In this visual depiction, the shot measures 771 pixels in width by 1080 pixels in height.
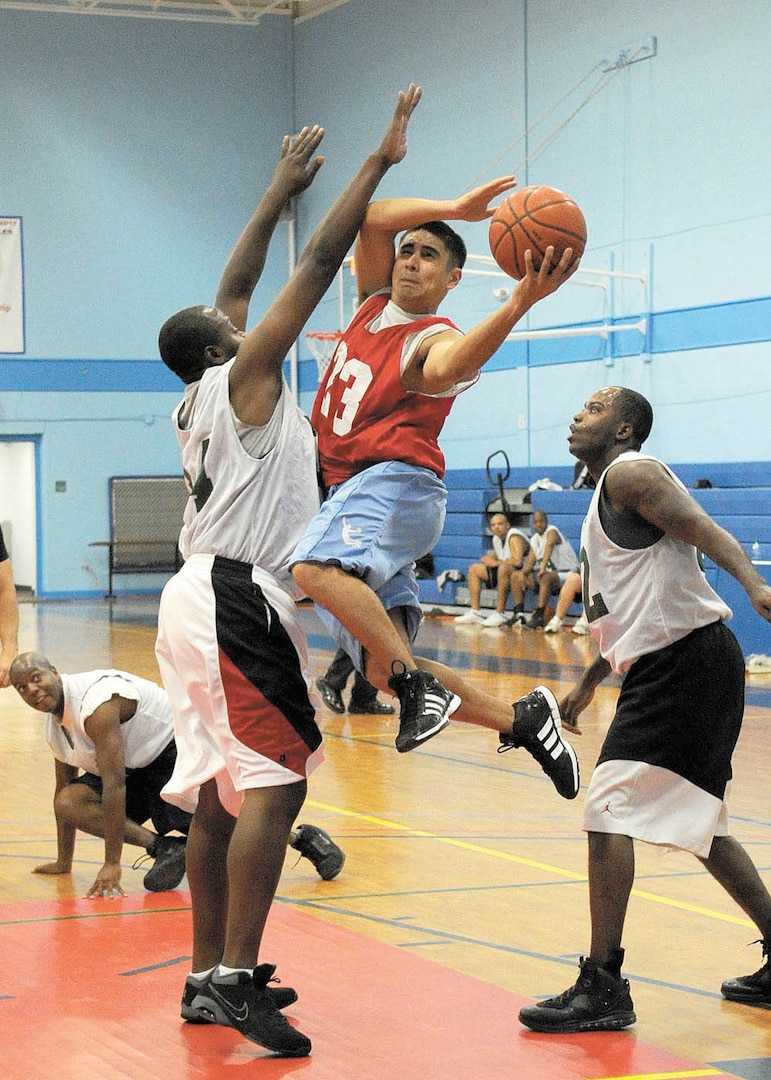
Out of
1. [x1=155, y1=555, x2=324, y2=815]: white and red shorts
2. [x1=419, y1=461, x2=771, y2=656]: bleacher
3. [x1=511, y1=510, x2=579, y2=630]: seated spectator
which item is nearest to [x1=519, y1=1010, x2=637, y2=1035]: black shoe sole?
[x1=155, y1=555, x2=324, y2=815]: white and red shorts

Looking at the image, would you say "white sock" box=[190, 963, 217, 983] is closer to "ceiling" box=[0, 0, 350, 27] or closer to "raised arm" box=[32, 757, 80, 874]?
"raised arm" box=[32, 757, 80, 874]

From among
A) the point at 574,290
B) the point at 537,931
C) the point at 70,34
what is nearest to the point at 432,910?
the point at 537,931

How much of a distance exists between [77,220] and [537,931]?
20.6 meters

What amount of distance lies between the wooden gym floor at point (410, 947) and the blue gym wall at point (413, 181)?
361 inches

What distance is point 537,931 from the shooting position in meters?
5.01

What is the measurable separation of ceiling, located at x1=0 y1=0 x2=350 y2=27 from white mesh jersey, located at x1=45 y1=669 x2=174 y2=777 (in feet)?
63.4

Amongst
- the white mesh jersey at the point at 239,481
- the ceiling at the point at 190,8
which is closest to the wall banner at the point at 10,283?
the ceiling at the point at 190,8

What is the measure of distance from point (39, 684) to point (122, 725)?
0.37 metres

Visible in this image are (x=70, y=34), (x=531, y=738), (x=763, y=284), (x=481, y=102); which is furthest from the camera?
(x=70, y=34)

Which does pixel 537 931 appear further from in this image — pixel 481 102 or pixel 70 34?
pixel 70 34

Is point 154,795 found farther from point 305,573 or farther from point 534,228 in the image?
point 534,228

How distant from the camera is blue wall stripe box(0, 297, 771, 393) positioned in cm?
1594

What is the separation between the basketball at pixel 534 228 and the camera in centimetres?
405

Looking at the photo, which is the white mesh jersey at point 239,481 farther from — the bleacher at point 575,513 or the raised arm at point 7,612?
the bleacher at point 575,513
